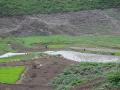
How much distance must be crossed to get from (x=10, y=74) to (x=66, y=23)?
53210 millimetres

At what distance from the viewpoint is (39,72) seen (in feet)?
132

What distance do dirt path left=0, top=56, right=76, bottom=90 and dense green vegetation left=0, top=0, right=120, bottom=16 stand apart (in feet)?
165

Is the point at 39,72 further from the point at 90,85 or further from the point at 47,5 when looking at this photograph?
the point at 47,5

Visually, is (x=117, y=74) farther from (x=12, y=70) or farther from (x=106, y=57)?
(x=106, y=57)

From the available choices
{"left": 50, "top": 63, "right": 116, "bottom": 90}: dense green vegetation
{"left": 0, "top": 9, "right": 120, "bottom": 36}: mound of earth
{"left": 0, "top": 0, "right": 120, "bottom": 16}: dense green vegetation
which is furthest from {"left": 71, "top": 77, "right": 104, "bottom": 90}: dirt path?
{"left": 0, "top": 0, "right": 120, "bottom": 16}: dense green vegetation

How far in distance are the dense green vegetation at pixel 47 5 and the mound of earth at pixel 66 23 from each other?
241 centimetres

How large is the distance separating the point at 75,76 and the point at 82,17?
60189 mm

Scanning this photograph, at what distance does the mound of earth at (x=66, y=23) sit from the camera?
8588 cm

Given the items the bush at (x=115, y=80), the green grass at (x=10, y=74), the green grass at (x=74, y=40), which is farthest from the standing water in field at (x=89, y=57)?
the bush at (x=115, y=80)

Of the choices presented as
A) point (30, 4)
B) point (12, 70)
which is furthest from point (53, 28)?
point (12, 70)

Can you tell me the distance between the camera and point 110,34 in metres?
87.1

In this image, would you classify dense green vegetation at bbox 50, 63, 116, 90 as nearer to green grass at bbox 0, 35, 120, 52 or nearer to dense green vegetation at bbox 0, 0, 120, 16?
green grass at bbox 0, 35, 120, 52

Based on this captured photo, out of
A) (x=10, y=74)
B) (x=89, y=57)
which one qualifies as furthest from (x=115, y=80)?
(x=89, y=57)

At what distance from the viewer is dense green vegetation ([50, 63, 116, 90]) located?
3228cm
